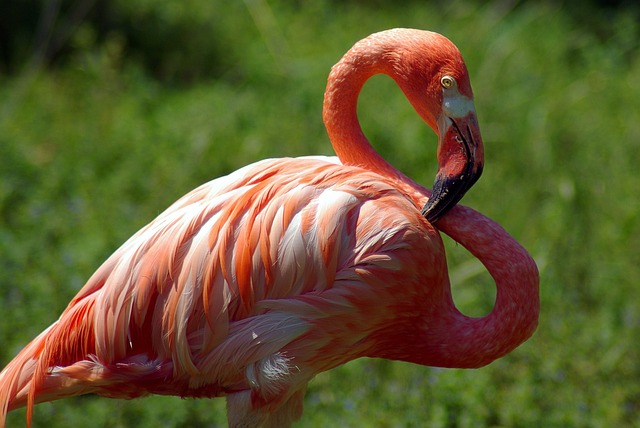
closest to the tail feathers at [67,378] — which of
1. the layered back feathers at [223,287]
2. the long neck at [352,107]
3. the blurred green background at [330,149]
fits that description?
the layered back feathers at [223,287]

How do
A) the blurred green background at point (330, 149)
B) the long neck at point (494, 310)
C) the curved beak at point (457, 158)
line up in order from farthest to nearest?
the blurred green background at point (330, 149), the long neck at point (494, 310), the curved beak at point (457, 158)

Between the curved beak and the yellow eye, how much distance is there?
82 millimetres

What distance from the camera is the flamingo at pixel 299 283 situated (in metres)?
2.77

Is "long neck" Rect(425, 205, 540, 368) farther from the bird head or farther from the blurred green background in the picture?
the blurred green background

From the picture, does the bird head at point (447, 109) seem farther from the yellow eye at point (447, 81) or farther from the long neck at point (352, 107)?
the long neck at point (352, 107)

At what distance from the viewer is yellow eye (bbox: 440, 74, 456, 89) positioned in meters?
2.75

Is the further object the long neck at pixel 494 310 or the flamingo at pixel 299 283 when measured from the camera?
the long neck at pixel 494 310

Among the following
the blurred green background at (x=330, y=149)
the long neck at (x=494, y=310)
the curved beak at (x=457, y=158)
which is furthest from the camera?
the blurred green background at (x=330, y=149)

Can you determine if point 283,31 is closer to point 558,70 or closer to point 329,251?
point 558,70

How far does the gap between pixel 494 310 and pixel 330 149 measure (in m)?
2.81

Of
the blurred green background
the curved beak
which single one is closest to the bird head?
the curved beak

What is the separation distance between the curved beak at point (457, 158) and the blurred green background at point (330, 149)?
1.28m

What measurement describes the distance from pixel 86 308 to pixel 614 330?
2.55 m

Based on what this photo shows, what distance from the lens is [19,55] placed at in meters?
6.50
